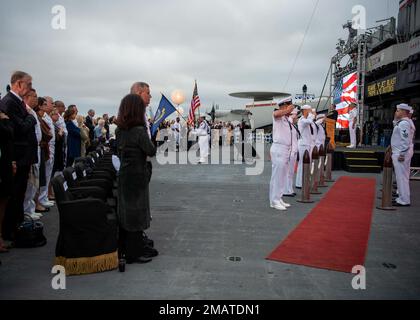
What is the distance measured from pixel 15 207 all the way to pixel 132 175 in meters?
1.93

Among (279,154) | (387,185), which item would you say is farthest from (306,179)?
(387,185)

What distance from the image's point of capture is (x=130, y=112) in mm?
3863

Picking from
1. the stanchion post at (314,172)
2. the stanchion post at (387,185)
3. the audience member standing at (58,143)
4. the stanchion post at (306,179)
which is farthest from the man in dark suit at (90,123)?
the stanchion post at (387,185)

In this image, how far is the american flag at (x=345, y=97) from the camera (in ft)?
70.4

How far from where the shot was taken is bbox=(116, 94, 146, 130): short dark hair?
12.7 feet

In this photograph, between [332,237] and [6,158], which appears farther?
[332,237]

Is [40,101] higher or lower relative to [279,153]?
higher

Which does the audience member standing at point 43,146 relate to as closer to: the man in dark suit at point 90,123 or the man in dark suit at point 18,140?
the man in dark suit at point 18,140

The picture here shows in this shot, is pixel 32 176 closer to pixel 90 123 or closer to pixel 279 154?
pixel 279 154

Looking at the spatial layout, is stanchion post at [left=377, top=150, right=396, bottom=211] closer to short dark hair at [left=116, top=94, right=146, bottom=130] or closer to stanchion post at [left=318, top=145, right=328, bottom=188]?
stanchion post at [left=318, top=145, right=328, bottom=188]

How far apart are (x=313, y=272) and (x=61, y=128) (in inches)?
219

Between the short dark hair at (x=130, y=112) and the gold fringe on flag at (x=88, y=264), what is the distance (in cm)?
135

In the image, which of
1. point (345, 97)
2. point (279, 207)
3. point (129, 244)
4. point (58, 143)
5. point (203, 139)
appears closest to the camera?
point (129, 244)

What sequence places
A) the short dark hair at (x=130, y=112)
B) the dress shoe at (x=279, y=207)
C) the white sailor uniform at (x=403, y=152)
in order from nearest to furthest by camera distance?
1. the short dark hair at (x=130, y=112)
2. the dress shoe at (x=279, y=207)
3. the white sailor uniform at (x=403, y=152)
